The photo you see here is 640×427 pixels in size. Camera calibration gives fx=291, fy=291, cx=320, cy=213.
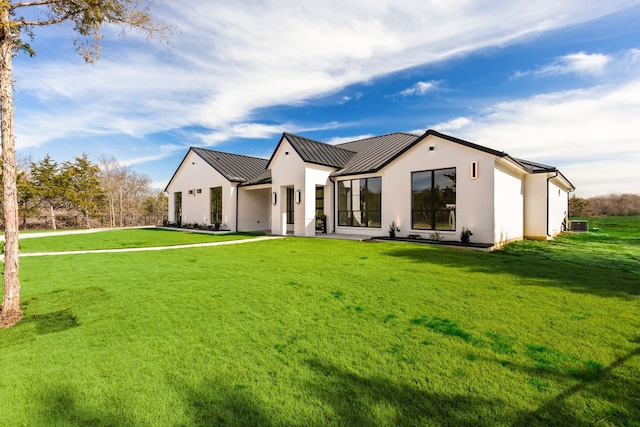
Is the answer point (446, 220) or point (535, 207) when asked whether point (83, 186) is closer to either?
point (446, 220)

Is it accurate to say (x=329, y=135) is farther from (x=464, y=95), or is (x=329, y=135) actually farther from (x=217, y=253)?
(x=217, y=253)

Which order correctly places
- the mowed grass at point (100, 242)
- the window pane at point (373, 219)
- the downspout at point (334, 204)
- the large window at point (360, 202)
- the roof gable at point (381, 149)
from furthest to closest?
the downspout at point (334, 204)
the large window at point (360, 202)
the window pane at point (373, 219)
the mowed grass at point (100, 242)
the roof gable at point (381, 149)

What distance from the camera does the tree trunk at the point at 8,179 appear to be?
177 inches

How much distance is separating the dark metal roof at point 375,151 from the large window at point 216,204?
10.0 metres

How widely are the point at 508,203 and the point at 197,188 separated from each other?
2149 cm

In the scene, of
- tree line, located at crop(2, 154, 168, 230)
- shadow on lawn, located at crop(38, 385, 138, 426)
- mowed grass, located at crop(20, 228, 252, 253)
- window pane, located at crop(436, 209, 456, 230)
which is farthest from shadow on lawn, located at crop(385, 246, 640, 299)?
tree line, located at crop(2, 154, 168, 230)

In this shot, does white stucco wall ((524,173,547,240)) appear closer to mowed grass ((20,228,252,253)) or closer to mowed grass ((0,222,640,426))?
mowed grass ((0,222,640,426))

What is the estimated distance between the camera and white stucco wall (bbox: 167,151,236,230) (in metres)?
21.1

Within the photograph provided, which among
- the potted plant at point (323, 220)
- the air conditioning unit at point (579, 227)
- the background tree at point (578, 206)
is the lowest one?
the air conditioning unit at point (579, 227)

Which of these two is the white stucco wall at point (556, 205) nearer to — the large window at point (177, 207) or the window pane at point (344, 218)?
the window pane at point (344, 218)

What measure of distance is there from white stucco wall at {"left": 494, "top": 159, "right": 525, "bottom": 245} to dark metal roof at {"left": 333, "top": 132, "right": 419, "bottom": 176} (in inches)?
167

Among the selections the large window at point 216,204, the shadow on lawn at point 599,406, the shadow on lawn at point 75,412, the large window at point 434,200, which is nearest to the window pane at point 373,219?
the large window at point 434,200

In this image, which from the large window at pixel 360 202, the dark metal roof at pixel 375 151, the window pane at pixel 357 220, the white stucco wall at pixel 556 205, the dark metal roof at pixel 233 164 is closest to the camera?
the large window at pixel 360 202

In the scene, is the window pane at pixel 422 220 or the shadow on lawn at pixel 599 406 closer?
the shadow on lawn at pixel 599 406
